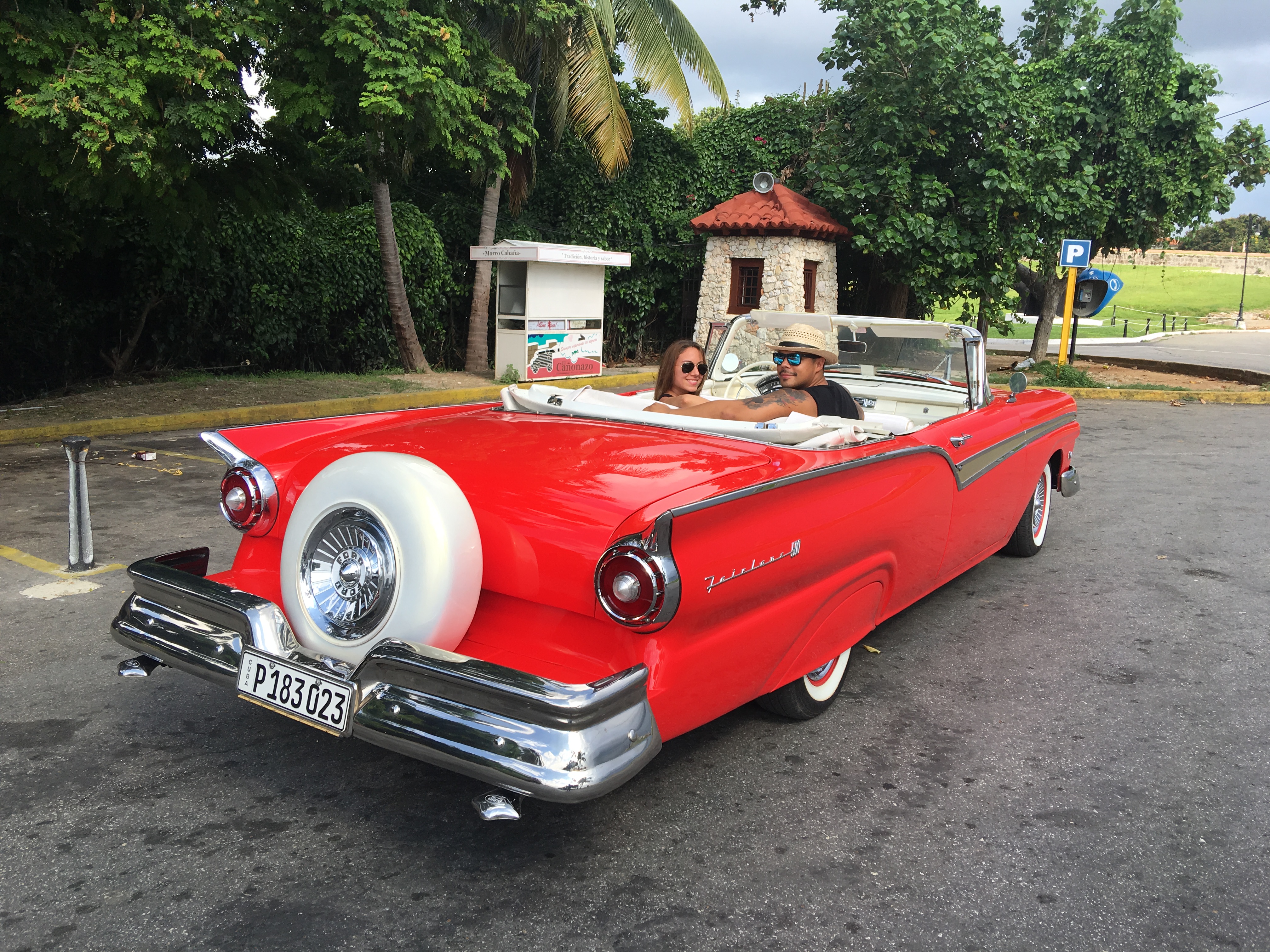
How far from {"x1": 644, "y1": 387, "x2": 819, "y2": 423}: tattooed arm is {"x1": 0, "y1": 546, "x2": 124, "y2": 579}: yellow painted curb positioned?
2.94m

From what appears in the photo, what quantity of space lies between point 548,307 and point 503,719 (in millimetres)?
13595

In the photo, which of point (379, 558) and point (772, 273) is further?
point (772, 273)

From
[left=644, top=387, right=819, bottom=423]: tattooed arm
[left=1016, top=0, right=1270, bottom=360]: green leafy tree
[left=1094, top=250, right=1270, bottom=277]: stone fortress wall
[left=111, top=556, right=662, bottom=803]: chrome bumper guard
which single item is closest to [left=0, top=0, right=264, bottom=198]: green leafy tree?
[left=644, top=387, right=819, bottom=423]: tattooed arm

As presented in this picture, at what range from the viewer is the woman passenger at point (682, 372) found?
4113 millimetres

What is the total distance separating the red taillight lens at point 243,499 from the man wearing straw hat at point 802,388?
4.84 ft

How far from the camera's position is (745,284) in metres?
18.7

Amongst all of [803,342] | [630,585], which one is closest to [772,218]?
[803,342]

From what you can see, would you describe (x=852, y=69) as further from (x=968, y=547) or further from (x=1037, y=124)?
(x=968, y=547)

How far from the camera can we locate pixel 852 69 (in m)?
18.4

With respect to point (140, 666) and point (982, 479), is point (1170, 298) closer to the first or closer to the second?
point (982, 479)

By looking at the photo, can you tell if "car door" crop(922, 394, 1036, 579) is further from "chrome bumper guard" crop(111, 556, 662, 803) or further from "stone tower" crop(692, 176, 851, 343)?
"stone tower" crop(692, 176, 851, 343)

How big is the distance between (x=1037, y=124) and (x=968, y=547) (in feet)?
49.0

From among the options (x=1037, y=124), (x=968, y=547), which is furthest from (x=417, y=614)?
(x=1037, y=124)

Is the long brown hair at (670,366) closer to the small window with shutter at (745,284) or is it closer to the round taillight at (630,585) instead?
the round taillight at (630,585)
